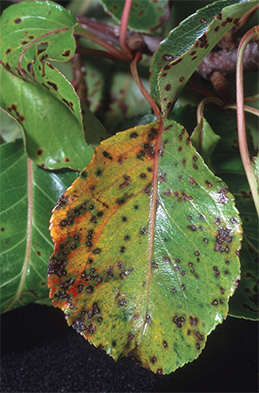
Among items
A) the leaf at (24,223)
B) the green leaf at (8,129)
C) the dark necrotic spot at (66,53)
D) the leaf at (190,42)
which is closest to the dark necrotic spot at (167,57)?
the leaf at (190,42)

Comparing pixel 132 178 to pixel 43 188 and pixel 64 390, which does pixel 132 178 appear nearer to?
pixel 43 188

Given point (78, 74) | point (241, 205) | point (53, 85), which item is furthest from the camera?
point (78, 74)

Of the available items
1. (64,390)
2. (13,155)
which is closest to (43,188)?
(13,155)

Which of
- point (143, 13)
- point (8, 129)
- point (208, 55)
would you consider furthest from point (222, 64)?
point (8, 129)

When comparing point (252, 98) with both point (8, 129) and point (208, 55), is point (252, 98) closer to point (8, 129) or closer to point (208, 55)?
point (208, 55)

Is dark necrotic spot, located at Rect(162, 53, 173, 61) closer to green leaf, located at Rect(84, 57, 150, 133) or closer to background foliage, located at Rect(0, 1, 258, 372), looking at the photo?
background foliage, located at Rect(0, 1, 258, 372)

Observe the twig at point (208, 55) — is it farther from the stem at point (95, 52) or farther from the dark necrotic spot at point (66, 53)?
the dark necrotic spot at point (66, 53)

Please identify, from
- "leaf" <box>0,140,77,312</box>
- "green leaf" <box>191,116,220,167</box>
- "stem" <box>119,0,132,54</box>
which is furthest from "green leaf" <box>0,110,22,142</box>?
"green leaf" <box>191,116,220,167</box>
